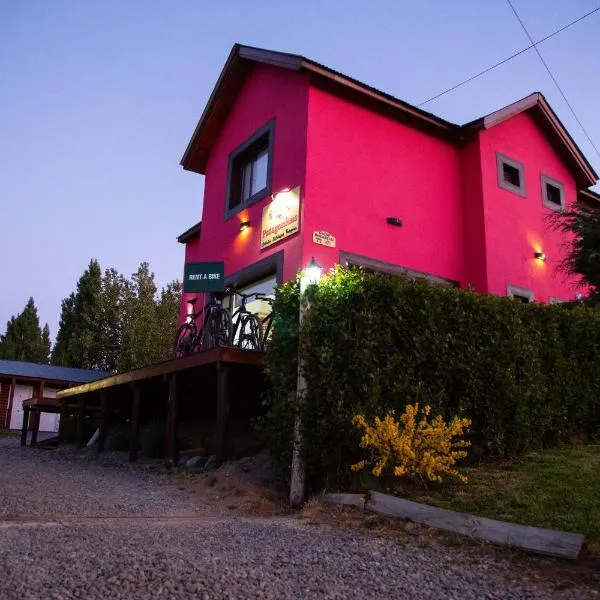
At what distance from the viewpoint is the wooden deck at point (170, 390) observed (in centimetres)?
894

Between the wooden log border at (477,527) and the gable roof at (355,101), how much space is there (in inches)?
322

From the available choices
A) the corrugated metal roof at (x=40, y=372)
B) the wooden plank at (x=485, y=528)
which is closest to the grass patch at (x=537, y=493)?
the wooden plank at (x=485, y=528)

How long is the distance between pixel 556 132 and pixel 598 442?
9.23 metres

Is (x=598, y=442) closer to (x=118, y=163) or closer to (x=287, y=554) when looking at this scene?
(x=287, y=554)

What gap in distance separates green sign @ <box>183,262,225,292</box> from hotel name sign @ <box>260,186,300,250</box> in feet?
3.93

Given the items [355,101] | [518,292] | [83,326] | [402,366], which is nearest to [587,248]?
[518,292]

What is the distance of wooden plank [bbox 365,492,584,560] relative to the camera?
4.14 meters

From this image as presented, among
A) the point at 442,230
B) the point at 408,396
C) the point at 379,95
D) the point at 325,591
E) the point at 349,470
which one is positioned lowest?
the point at 325,591

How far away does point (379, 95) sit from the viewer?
38.5 ft

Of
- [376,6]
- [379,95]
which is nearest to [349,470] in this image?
[379,95]

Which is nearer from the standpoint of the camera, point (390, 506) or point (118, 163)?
point (390, 506)

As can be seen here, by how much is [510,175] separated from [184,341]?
827cm

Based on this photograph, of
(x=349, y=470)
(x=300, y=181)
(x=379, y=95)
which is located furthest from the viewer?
(x=379, y=95)

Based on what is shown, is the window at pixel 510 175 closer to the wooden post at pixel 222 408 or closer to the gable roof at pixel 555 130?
the gable roof at pixel 555 130
